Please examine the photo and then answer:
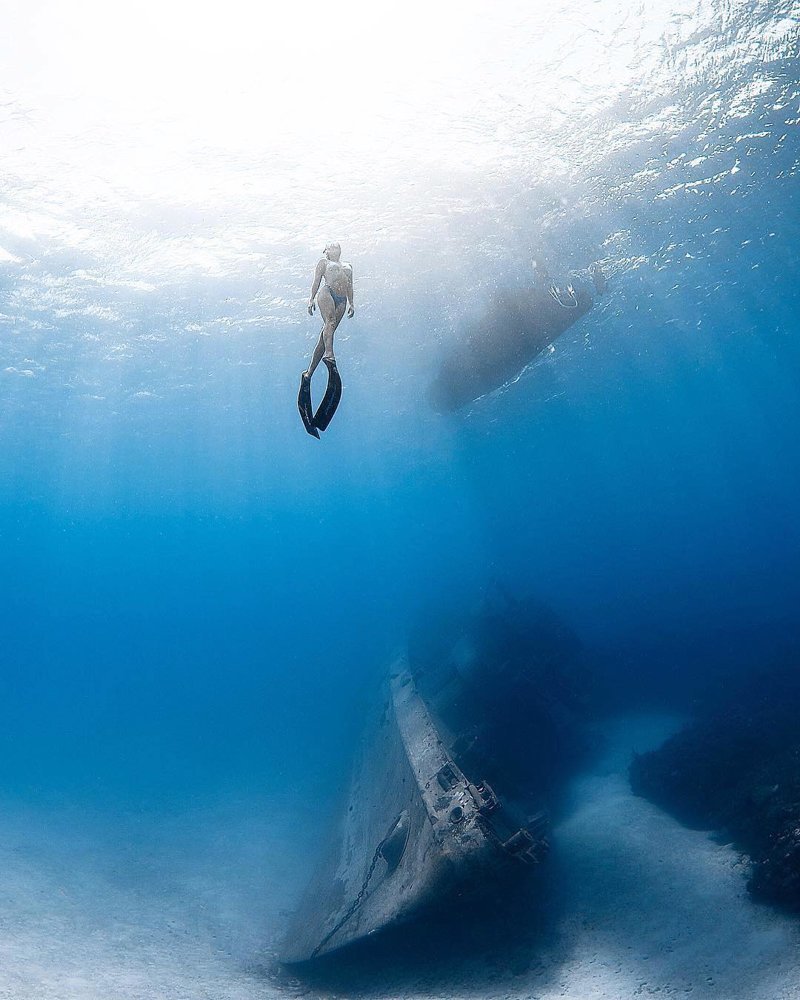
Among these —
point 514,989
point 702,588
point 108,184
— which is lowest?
point 514,989

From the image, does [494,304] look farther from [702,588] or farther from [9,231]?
[702,588]

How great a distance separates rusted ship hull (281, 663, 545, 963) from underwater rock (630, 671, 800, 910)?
10.6 ft

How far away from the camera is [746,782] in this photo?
10.2m

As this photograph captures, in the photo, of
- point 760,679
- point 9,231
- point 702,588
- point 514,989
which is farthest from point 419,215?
point 702,588

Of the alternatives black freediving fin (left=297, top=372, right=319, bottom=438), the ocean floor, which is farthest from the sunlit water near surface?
black freediving fin (left=297, top=372, right=319, bottom=438)

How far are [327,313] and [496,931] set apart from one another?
8.43 meters

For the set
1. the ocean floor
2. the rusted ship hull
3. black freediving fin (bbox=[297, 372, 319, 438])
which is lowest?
the ocean floor

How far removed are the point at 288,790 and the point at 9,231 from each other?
941 inches

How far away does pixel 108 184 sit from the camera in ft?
44.6

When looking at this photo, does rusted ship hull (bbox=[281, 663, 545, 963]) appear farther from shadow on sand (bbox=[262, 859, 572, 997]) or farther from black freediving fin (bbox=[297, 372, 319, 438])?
black freediving fin (bbox=[297, 372, 319, 438])

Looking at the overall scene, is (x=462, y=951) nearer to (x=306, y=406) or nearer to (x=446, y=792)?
(x=446, y=792)

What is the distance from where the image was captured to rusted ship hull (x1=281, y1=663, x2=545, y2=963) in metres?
6.89

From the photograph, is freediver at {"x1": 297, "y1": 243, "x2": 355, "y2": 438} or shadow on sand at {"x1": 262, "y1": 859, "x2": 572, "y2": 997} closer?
freediver at {"x1": 297, "y1": 243, "x2": 355, "y2": 438}

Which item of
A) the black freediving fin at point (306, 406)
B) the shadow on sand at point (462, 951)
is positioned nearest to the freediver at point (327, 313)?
the black freediving fin at point (306, 406)
